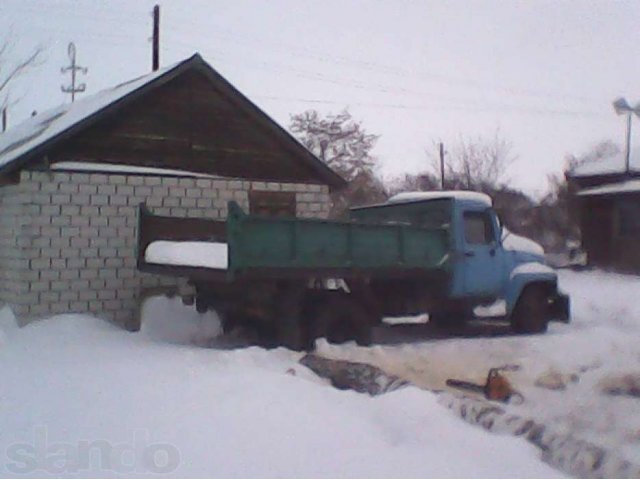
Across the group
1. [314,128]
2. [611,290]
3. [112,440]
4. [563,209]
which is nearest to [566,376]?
[112,440]

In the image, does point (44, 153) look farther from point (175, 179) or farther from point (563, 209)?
point (563, 209)

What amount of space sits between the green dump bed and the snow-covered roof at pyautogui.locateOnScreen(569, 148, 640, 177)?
808 inches

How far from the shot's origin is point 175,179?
13.0 m

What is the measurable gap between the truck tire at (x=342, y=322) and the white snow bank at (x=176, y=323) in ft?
6.49

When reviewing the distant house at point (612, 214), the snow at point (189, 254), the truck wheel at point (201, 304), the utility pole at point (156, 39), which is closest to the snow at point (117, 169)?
the snow at point (189, 254)

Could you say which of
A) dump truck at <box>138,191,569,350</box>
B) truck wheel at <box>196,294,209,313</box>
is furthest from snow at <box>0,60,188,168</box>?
truck wheel at <box>196,294,209,313</box>

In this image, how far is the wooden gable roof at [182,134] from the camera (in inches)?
484

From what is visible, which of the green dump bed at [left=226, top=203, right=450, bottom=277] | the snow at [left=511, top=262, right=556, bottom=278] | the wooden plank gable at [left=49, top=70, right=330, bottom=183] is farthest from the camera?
the wooden plank gable at [left=49, top=70, right=330, bottom=183]

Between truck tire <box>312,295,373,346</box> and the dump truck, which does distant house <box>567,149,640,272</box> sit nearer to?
the dump truck

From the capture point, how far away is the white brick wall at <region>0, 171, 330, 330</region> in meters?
11.7

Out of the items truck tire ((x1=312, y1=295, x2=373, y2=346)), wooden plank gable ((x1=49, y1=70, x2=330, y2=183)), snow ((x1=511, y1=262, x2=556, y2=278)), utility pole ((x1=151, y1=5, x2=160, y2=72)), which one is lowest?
truck tire ((x1=312, y1=295, x2=373, y2=346))

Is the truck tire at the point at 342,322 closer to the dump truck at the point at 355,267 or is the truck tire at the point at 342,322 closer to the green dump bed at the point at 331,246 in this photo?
the dump truck at the point at 355,267

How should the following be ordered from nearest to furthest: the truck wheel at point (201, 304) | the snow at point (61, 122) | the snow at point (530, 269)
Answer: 1. the truck wheel at point (201, 304)
2. the snow at point (61, 122)
3. the snow at point (530, 269)

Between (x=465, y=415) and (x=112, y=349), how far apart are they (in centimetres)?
525
